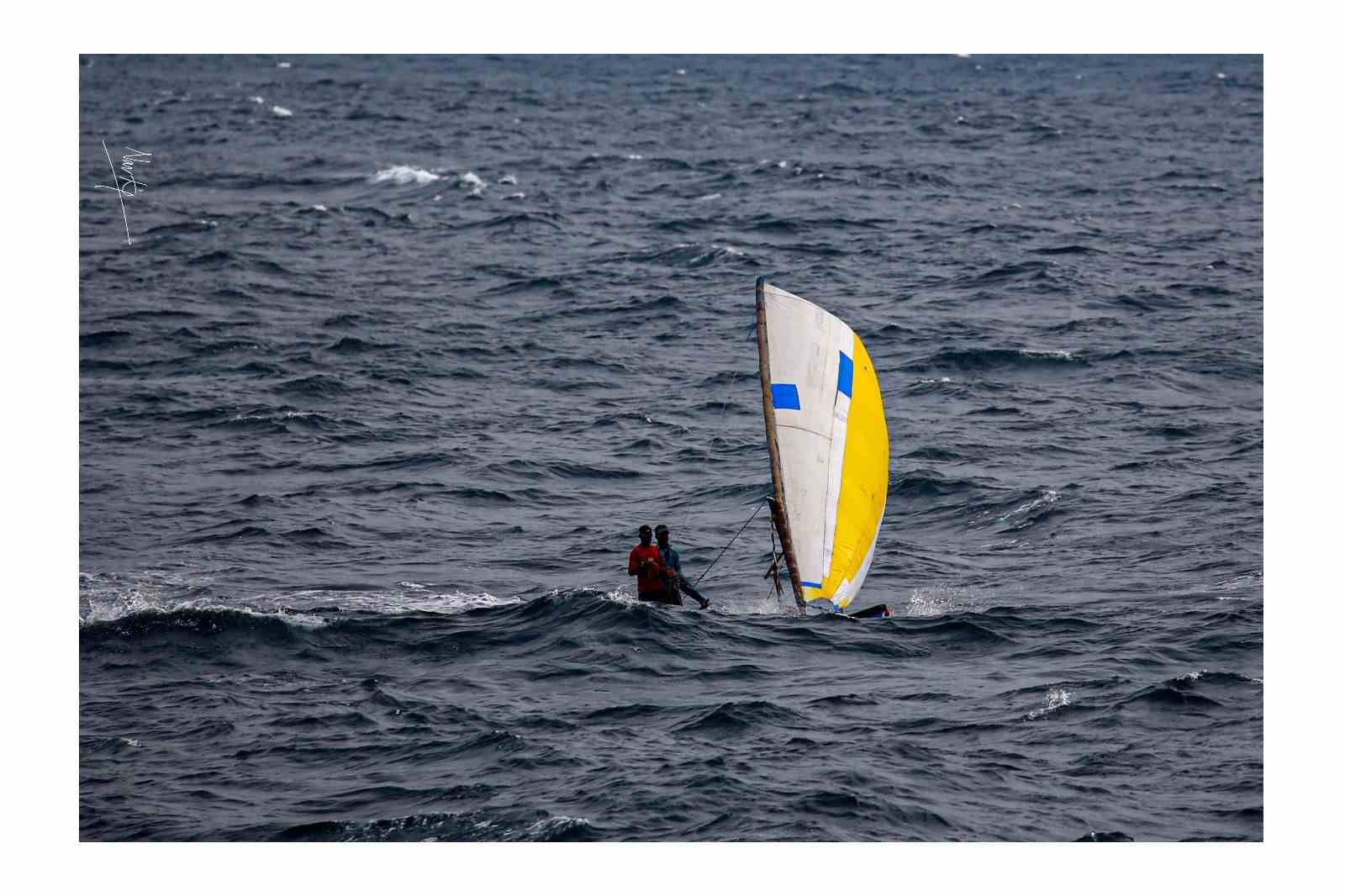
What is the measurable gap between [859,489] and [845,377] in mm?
1626

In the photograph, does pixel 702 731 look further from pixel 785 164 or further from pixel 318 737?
pixel 785 164

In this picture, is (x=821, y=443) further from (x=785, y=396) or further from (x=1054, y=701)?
(x=1054, y=701)

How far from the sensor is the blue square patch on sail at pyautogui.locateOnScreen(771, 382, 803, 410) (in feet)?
73.5

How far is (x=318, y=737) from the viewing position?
63.8ft

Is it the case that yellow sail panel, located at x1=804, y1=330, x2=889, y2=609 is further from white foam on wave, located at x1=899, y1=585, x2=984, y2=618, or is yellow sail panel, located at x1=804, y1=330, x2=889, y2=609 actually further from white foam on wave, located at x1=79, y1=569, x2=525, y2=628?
white foam on wave, located at x1=79, y1=569, x2=525, y2=628

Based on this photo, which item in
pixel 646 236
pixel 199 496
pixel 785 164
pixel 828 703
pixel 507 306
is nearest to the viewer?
pixel 828 703

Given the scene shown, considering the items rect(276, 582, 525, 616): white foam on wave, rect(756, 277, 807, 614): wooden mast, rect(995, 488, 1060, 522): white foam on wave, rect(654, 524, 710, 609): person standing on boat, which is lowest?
rect(276, 582, 525, 616): white foam on wave

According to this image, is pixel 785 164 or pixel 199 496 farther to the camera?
pixel 785 164

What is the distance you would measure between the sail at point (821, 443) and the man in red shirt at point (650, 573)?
2.02 metres

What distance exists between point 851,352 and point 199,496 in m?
13.1

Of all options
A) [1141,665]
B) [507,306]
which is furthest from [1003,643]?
[507,306]

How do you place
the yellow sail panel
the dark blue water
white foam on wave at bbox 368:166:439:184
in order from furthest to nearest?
white foam on wave at bbox 368:166:439:184 < the yellow sail panel < the dark blue water

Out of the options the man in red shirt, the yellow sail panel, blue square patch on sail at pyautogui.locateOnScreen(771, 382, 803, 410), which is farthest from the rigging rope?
blue square patch on sail at pyautogui.locateOnScreen(771, 382, 803, 410)

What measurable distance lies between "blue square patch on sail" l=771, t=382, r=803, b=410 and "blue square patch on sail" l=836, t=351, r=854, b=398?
99 cm
